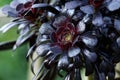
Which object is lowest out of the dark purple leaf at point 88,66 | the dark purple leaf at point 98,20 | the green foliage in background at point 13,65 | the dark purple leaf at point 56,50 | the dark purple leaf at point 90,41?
the green foliage in background at point 13,65

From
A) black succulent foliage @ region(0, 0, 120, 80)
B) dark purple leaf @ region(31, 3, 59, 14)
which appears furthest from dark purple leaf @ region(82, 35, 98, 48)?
dark purple leaf @ region(31, 3, 59, 14)

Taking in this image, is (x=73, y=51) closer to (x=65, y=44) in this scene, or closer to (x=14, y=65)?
(x=65, y=44)

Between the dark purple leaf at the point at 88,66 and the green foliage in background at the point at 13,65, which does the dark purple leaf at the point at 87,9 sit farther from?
the green foliage in background at the point at 13,65

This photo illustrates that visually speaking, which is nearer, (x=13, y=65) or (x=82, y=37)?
→ (x=82, y=37)

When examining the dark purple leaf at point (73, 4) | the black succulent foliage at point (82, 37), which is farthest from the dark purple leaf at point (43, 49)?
the dark purple leaf at point (73, 4)

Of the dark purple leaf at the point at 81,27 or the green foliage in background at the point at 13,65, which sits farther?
the green foliage in background at the point at 13,65

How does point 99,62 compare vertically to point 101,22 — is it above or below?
below

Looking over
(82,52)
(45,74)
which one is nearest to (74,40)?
(82,52)

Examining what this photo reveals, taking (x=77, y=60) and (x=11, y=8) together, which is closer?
Answer: (x=77, y=60)

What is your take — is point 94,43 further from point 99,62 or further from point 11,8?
point 11,8

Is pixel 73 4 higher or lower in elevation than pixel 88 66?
Answer: higher

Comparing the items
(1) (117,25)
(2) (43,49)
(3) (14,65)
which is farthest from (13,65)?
(1) (117,25)
